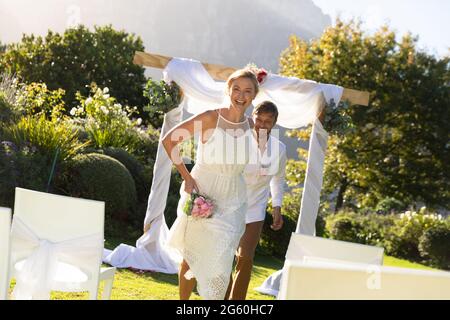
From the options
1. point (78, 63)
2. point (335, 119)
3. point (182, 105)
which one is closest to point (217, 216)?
point (182, 105)

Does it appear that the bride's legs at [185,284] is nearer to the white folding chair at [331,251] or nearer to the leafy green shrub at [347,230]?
the white folding chair at [331,251]

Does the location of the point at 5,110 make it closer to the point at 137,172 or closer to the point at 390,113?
the point at 137,172

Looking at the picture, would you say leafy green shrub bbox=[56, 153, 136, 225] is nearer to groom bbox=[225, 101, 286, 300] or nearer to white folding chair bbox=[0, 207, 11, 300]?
groom bbox=[225, 101, 286, 300]

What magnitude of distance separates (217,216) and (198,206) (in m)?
0.19

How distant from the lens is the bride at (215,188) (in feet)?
14.1

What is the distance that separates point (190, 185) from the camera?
167 inches

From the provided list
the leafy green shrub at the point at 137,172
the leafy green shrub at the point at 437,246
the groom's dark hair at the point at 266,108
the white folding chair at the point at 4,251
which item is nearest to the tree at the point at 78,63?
the leafy green shrub at the point at 437,246

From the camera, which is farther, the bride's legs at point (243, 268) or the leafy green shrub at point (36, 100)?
the leafy green shrub at point (36, 100)

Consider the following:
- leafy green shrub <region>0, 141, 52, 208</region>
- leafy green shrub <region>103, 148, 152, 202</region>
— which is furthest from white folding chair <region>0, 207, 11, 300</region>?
leafy green shrub <region>103, 148, 152, 202</region>

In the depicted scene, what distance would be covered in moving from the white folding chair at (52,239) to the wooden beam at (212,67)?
12.7ft

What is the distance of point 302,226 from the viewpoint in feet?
26.1
